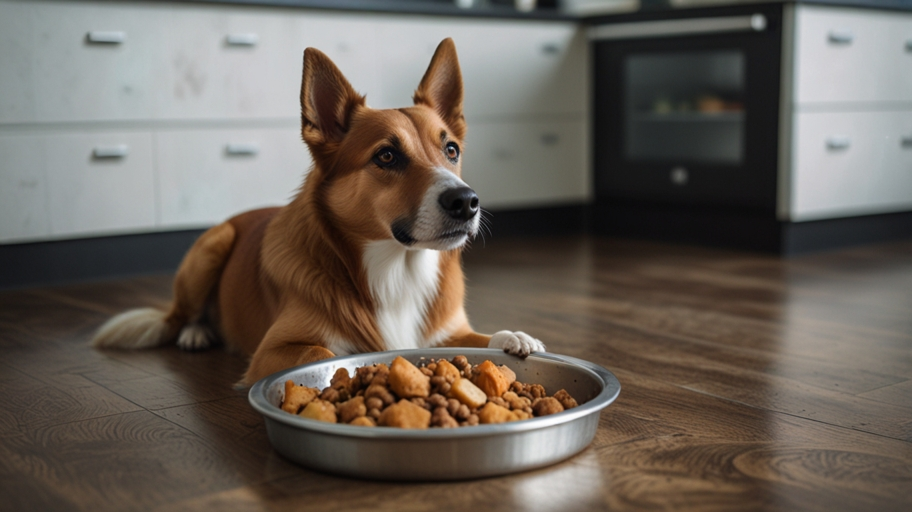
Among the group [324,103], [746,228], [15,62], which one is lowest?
[746,228]

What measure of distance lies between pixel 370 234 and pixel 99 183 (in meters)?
1.88

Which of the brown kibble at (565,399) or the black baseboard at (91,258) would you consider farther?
the black baseboard at (91,258)

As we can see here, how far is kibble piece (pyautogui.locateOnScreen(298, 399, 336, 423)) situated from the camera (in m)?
1.46

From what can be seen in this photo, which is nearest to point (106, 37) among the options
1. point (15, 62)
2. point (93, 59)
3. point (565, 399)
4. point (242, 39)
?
point (93, 59)

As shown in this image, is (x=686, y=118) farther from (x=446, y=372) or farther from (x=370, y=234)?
(x=446, y=372)

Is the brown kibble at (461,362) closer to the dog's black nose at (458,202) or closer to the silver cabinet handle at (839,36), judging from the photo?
the dog's black nose at (458,202)

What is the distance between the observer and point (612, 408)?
1.84 m

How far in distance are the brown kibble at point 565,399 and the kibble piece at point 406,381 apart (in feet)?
0.81

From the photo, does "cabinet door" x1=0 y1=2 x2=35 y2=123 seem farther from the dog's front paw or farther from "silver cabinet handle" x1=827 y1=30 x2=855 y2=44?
"silver cabinet handle" x1=827 y1=30 x2=855 y2=44

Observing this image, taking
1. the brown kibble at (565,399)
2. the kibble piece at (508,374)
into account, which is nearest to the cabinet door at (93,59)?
the kibble piece at (508,374)

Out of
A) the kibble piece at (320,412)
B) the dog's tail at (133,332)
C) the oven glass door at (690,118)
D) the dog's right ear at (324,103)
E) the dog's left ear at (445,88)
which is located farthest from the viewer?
the oven glass door at (690,118)

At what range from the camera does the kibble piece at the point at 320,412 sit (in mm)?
1461

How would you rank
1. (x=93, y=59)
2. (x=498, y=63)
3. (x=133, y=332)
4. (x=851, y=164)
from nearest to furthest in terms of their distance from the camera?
(x=133, y=332) < (x=93, y=59) < (x=851, y=164) < (x=498, y=63)

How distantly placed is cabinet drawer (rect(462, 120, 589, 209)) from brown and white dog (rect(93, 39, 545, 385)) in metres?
2.27
